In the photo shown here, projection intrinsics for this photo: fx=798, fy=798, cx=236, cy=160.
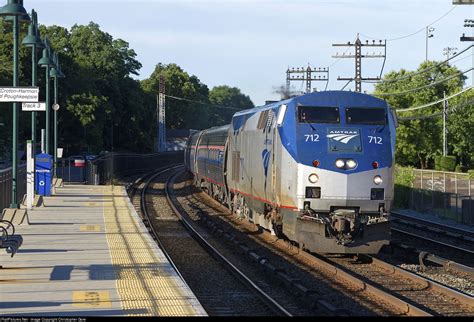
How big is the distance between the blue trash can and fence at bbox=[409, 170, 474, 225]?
1535 cm

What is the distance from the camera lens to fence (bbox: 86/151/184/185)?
147 feet

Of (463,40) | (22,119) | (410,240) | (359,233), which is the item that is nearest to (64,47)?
(22,119)

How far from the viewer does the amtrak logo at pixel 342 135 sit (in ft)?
54.0

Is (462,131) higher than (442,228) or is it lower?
higher

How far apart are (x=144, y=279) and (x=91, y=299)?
1985mm

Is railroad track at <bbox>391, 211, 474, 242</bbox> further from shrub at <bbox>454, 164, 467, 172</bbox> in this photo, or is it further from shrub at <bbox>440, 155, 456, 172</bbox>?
shrub at <bbox>454, 164, 467, 172</bbox>

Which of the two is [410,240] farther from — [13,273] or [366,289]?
[13,273]

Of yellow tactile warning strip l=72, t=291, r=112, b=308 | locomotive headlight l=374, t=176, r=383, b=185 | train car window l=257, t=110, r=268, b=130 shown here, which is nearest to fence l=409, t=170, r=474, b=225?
train car window l=257, t=110, r=268, b=130

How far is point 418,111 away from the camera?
215 feet

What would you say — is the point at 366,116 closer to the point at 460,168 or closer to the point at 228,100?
the point at 460,168

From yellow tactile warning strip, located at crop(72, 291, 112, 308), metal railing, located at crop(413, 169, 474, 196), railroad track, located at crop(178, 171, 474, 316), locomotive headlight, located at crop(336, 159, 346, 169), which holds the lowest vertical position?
railroad track, located at crop(178, 171, 474, 316)

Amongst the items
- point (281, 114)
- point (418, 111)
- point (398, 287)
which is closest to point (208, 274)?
point (398, 287)

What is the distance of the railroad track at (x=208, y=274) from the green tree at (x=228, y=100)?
424ft

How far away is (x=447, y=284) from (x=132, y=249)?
6.35 m
